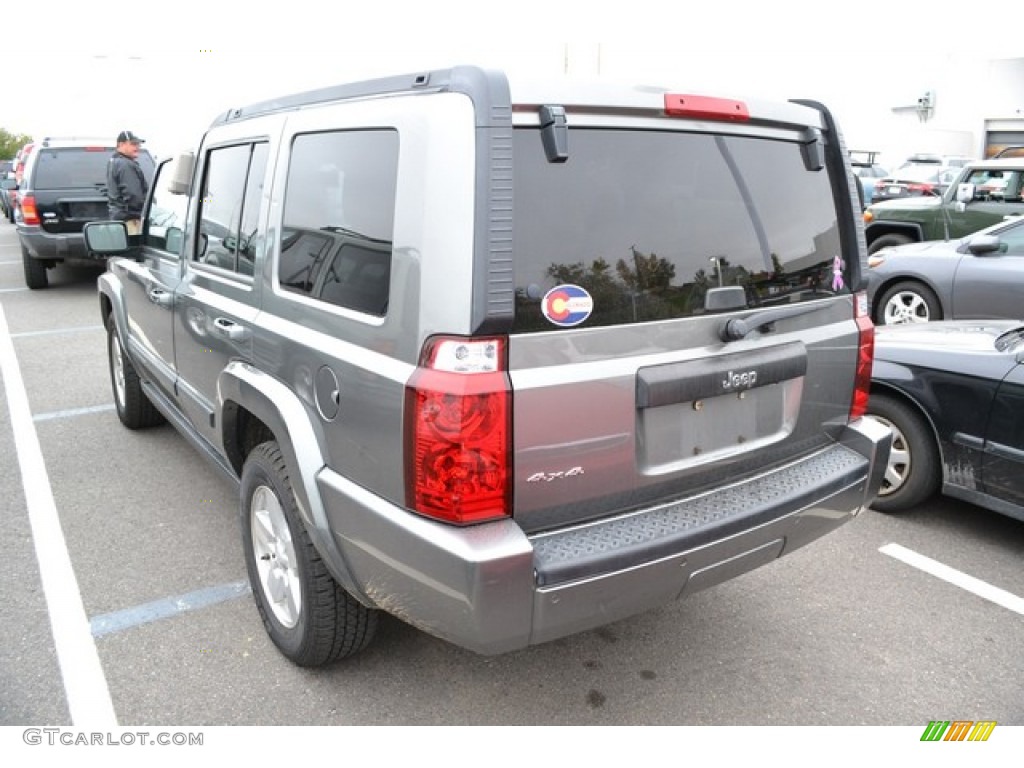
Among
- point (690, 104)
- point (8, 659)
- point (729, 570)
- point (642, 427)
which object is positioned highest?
point (690, 104)

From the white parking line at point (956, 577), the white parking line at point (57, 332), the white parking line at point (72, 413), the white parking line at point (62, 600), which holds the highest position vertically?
the white parking line at point (57, 332)

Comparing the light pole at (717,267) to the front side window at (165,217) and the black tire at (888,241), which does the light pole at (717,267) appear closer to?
the front side window at (165,217)

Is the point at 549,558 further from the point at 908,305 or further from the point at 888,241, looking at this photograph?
the point at 888,241

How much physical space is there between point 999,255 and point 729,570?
601 centimetres

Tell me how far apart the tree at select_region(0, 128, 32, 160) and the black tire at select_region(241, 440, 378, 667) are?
84076 mm

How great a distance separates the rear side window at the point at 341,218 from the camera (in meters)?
2.27

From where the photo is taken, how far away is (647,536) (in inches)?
90.4

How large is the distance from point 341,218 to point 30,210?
9901mm

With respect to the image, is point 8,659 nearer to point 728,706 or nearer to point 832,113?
point 728,706

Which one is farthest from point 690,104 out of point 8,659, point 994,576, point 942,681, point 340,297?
point 8,659

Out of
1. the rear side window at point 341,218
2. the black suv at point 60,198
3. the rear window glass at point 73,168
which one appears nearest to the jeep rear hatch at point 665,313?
the rear side window at point 341,218

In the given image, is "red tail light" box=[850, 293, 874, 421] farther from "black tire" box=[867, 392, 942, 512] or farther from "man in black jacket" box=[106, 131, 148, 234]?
"man in black jacket" box=[106, 131, 148, 234]

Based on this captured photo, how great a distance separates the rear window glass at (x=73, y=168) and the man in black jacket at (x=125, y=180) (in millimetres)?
1725
